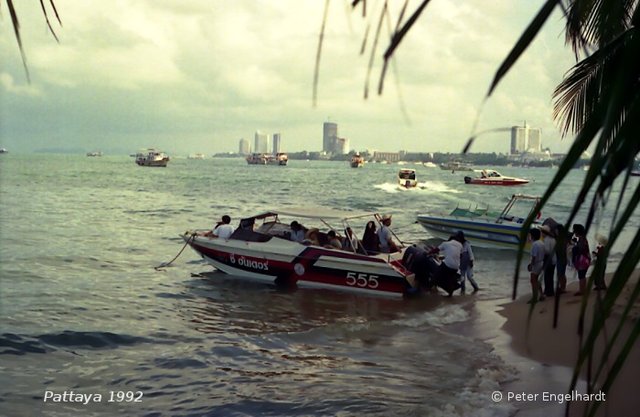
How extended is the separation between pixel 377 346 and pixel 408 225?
79.8ft

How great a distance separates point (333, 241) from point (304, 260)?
36.0 inches

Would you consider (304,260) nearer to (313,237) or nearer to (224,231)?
(313,237)

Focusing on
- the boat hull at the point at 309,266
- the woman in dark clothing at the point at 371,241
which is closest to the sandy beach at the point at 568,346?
the boat hull at the point at 309,266

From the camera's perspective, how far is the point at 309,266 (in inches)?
622

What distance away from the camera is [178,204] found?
48.9 m

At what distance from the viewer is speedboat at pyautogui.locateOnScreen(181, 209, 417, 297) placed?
49.5 feet

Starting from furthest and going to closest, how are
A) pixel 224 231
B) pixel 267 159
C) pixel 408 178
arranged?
pixel 267 159, pixel 408 178, pixel 224 231

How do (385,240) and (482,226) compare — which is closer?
(385,240)

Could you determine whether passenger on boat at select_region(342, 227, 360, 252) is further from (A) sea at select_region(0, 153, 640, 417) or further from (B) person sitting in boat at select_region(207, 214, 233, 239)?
(B) person sitting in boat at select_region(207, 214, 233, 239)

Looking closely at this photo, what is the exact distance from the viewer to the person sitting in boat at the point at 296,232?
53.0 ft

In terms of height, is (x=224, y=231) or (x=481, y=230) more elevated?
(x=224, y=231)

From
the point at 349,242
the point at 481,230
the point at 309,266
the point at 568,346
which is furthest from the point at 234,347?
the point at 481,230

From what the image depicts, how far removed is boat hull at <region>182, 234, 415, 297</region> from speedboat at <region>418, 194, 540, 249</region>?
9.99 m

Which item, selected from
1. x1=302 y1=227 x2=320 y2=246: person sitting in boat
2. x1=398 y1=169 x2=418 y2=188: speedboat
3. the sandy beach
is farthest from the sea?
x1=398 y1=169 x2=418 y2=188: speedboat
